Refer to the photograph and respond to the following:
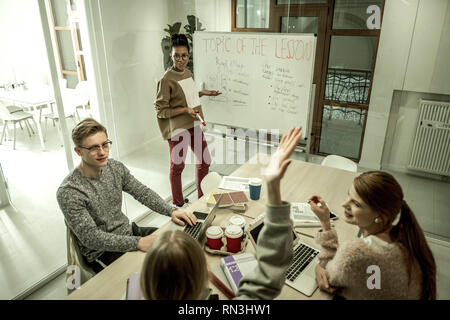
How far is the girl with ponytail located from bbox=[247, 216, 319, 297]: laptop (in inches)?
3.8

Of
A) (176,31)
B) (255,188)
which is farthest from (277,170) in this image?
(176,31)

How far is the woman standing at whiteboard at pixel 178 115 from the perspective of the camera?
2910 millimetres

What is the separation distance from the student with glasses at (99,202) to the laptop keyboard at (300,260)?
0.59 metres

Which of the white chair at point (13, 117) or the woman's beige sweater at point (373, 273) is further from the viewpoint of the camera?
the white chair at point (13, 117)

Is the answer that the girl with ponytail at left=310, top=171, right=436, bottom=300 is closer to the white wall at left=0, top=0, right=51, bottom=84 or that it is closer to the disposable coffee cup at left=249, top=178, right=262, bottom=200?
the disposable coffee cup at left=249, top=178, right=262, bottom=200

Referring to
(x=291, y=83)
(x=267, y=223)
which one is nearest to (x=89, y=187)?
(x=267, y=223)

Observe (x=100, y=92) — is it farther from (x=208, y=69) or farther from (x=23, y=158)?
(x=208, y=69)

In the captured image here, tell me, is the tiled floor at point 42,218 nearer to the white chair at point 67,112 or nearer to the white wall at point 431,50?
the white chair at point 67,112

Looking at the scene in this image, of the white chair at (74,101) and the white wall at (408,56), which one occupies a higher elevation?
the white wall at (408,56)

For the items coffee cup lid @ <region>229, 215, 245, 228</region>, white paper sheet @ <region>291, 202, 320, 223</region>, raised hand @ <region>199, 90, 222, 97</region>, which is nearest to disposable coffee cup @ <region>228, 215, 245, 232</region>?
coffee cup lid @ <region>229, 215, 245, 228</region>

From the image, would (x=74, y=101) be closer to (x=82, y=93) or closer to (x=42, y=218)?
(x=82, y=93)

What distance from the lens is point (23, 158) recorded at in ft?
9.50

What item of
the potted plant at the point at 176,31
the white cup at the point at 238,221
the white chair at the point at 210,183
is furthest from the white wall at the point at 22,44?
the white cup at the point at 238,221

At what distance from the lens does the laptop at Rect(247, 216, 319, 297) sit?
4.63ft
